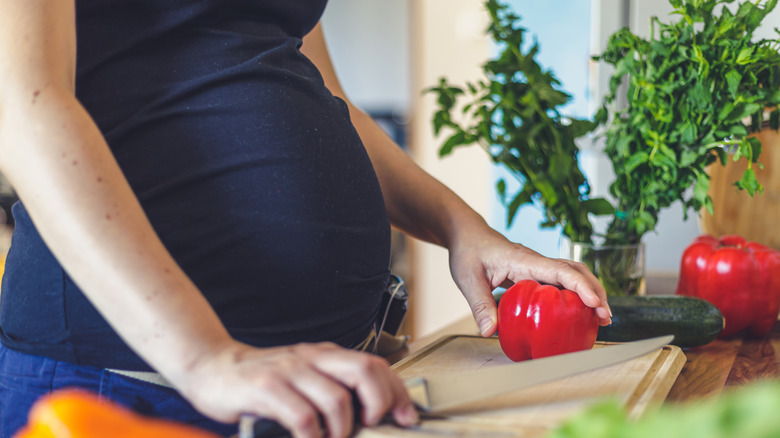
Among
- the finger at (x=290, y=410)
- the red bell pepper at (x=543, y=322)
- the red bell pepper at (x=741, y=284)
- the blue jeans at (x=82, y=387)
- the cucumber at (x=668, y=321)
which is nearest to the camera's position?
the finger at (x=290, y=410)

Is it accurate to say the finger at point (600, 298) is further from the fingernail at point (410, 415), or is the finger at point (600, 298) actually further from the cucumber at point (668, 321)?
the fingernail at point (410, 415)

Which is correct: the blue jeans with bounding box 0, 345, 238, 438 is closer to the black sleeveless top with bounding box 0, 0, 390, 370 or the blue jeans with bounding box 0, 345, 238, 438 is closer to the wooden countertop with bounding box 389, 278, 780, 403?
the black sleeveless top with bounding box 0, 0, 390, 370

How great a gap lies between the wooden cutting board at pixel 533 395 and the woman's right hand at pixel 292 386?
0.06 metres

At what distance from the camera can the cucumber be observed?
90 cm

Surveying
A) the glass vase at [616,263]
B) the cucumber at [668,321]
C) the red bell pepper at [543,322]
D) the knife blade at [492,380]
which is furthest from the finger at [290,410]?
the glass vase at [616,263]

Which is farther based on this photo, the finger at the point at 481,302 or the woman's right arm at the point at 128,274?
the finger at the point at 481,302

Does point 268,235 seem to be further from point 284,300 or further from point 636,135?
point 636,135

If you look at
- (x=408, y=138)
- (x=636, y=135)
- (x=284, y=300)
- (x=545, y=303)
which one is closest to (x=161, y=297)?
(x=284, y=300)

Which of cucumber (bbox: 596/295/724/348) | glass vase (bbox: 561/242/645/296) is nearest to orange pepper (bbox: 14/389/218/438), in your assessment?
cucumber (bbox: 596/295/724/348)


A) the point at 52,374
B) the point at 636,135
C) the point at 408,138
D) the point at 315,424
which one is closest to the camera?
the point at 315,424

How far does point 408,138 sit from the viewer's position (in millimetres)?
3043

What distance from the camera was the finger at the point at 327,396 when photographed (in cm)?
42

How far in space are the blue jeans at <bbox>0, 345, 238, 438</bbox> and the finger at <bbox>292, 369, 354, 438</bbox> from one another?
0.18 meters

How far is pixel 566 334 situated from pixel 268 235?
334 millimetres
